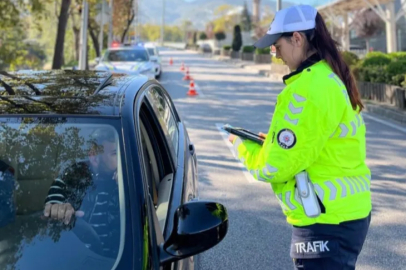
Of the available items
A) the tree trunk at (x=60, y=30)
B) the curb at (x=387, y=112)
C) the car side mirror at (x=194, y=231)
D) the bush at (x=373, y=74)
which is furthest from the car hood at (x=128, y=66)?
Result: the car side mirror at (x=194, y=231)

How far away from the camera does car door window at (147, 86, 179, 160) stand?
10.7 feet

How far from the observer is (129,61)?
65.5ft

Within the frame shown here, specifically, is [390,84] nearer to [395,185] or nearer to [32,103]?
[395,185]

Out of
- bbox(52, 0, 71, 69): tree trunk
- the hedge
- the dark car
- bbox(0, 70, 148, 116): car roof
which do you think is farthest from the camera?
bbox(52, 0, 71, 69): tree trunk

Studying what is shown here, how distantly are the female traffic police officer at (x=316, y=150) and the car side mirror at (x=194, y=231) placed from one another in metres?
0.25

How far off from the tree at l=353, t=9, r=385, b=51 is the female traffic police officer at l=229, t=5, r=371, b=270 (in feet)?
147

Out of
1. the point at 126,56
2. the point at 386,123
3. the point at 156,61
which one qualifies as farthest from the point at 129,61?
the point at 386,123

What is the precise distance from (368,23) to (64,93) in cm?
4580

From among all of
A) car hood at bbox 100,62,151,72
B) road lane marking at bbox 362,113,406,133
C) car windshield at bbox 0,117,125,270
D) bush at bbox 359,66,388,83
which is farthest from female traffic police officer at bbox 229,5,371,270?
car hood at bbox 100,62,151,72

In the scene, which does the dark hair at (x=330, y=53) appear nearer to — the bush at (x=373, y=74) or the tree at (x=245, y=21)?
the bush at (x=373, y=74)

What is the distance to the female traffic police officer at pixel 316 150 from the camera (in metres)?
2.09

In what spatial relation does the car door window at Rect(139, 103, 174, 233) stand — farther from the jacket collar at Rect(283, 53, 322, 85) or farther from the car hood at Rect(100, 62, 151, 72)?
the car hood at Rect(100, 62, 151, 72)

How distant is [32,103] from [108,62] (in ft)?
56.7

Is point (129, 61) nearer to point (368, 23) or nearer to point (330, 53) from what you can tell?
point (330, 53)
